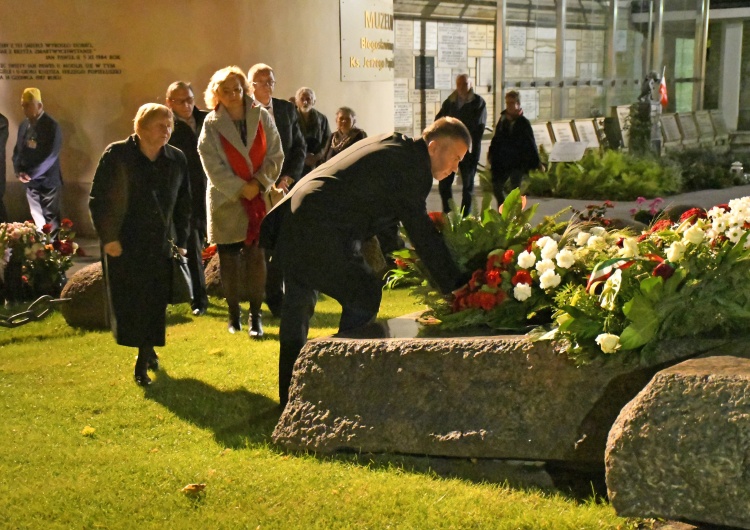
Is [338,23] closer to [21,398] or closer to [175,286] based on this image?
[175,286]

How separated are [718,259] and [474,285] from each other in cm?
128

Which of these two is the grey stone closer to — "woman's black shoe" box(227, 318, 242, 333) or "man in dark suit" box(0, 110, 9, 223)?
"woman's black shoe" box(227, 318, 242, 333)

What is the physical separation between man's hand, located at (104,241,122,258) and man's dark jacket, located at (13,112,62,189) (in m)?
5.62

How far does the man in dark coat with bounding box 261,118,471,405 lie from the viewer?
16.8ft

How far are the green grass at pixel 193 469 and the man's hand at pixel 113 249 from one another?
0.84 m

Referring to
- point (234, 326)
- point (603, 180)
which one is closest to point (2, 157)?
point (234, 326)

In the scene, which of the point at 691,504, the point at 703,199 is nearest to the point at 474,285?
the point at 691,504

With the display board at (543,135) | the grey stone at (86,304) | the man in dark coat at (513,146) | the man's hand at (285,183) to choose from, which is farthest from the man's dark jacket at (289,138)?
the display board at (543,135)

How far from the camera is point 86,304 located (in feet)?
26.3

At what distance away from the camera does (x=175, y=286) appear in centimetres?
732

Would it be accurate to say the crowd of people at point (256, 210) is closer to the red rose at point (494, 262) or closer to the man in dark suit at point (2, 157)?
the red rose at point (494, 262)

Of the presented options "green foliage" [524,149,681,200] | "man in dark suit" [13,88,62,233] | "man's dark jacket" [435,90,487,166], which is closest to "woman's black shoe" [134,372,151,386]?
"man in dark suit" [13,88,62,233]

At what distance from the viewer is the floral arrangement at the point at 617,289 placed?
440 centimetres

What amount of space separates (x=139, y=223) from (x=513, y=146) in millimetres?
6814
